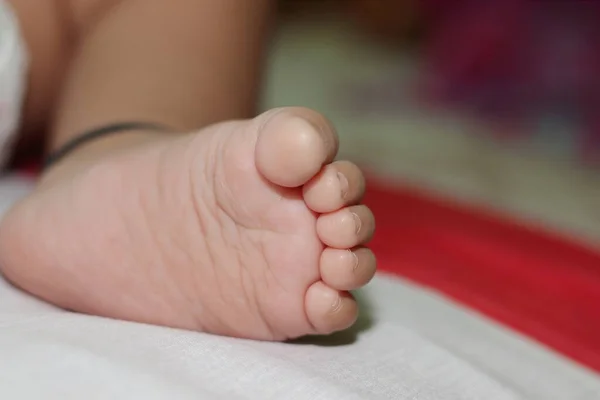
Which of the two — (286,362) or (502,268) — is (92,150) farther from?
(502,268)

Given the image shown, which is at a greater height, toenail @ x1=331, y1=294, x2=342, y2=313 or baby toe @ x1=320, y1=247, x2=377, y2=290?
baby toe @ x1=320, y1=247, x2=377, y2=290

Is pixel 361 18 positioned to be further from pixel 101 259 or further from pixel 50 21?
pixel 101 259

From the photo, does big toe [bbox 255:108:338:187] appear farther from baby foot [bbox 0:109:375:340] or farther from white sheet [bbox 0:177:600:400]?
white sheet [bbox 0:177:600:400]

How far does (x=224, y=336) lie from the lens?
48 cm

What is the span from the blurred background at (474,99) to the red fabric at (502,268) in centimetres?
11

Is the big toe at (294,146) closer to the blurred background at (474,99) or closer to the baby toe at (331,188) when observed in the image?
the baby toe at (331,188)

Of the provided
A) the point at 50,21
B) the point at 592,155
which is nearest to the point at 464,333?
the point at 50,21

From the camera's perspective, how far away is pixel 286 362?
439 millimetres

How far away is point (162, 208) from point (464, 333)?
0.25m

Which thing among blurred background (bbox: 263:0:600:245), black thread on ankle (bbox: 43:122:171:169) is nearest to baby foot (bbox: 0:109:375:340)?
black thread on ankle (bbox: 43:122:171:169)

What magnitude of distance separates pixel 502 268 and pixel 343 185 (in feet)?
1.13

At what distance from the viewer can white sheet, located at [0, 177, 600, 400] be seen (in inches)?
15.3

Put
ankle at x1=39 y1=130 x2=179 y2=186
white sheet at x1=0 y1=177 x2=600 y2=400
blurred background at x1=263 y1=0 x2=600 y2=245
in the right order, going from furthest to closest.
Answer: blurred background at x1=263 y1=0 x2=600 y2=245
ankle at x1=39 y1=130 x2=179 y2=186
white sheet at x1=0 y1=177 x2=600 y2=400

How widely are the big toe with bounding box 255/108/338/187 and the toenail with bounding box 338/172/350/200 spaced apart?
0.01m
